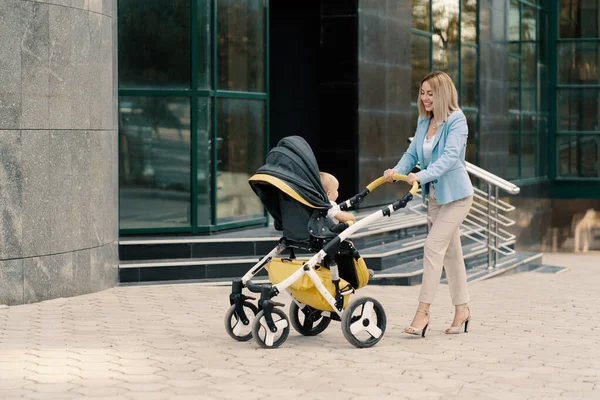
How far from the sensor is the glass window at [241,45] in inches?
500

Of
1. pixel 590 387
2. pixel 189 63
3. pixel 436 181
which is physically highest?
pixel 189 63

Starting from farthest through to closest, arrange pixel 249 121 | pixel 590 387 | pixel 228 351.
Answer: pixel 249 121 < pixel 228 351 < pixel 590 387

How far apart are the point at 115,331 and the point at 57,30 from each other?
2927 mm

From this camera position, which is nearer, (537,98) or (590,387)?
(590,387)

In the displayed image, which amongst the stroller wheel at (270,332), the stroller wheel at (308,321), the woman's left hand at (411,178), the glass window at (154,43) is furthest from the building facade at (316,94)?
the woman's left hand at (411,178)

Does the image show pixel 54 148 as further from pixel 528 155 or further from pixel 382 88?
pixel 528 155

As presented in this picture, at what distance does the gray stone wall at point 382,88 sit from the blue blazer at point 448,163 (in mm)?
7518

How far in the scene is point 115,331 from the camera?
8289 mm

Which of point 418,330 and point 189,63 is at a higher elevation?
point 189,63

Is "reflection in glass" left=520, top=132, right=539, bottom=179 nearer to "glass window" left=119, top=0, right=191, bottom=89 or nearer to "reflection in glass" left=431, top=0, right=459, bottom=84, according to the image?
"reflection in glass" left=431, top=0, right=459, bottom=84

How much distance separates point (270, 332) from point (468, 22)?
559 inches

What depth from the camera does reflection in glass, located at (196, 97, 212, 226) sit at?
12.4 metres

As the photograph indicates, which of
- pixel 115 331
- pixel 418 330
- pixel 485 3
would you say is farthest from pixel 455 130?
pixel 485 3

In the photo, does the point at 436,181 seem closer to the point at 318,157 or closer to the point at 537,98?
the point at 318,157
